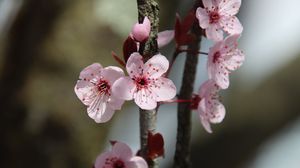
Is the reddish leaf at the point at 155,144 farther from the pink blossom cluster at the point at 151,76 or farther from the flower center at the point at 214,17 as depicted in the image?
the flower center at the point at 214,17

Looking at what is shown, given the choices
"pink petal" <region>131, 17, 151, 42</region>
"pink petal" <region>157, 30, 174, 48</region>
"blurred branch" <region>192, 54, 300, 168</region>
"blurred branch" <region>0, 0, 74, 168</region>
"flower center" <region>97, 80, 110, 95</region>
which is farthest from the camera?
"blurred branch" <region>192, 54, 300, 168</region>

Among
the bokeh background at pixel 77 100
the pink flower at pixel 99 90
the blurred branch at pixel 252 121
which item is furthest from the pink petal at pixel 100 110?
the blurred branch at pixel 252 121

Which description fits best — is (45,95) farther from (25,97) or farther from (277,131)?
(277,131)

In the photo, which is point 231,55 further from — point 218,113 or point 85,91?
point 85,91

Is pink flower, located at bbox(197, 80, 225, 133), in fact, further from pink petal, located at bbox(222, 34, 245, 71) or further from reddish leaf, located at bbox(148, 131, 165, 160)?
reddish leaf, located at bbox(148, 131, 165, 160)

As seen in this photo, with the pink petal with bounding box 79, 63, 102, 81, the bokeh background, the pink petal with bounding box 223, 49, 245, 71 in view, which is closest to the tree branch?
the pink petal with bounding box 79, 63, 102, 81

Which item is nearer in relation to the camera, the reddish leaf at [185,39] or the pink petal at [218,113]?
the reddish leaf at [185,39]
